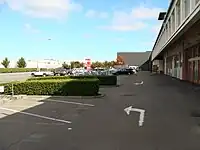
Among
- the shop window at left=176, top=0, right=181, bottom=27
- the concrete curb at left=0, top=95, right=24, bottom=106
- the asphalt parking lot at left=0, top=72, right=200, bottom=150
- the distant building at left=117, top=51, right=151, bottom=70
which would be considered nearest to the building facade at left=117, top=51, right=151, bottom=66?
the distant building at left=117, top=51, right=151, bottom=70

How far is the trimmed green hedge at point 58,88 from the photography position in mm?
20109

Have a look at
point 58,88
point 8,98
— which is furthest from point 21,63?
point 8,98

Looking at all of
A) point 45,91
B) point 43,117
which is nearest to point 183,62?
point 45,91

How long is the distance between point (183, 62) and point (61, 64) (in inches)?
3307

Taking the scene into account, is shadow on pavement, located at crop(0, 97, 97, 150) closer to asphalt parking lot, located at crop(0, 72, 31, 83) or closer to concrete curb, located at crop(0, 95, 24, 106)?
concrete curb, located at crop(0, 95, 24, 106)

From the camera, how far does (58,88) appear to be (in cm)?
2022

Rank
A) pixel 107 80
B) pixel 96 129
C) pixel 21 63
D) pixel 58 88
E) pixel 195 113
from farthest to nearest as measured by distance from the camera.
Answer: pixel 21 63, pixel 107 80, pixel 58 88, pixel 195 113, pixel 96 129

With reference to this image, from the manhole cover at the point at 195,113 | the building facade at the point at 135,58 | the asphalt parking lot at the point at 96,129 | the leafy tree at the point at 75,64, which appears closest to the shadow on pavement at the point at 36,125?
the asphalt parking lot at the point at 96,129

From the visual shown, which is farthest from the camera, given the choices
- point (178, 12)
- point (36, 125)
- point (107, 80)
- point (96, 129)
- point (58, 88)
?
point (107, 80)

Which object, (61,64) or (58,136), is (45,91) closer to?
(58,136)

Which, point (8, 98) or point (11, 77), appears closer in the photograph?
point (8, 98)

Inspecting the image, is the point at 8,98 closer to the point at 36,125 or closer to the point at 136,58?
the point at 36,125

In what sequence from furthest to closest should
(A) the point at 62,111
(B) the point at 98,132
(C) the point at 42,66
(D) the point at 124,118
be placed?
(C) the point at 42,66
(A) the point at 62,111
(D) the point at 124,118
(B) the point at 98,132

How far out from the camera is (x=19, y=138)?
28.1 feet
